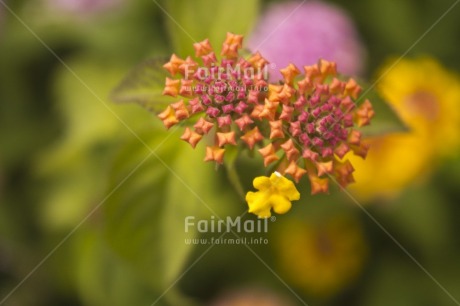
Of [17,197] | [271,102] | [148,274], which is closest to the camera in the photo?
[271,102]

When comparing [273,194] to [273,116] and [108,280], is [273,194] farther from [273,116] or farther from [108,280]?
[108,280]

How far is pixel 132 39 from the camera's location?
1074 millimetres

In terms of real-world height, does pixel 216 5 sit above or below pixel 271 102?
above

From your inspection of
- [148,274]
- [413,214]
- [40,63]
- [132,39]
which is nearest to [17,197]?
[40,63]

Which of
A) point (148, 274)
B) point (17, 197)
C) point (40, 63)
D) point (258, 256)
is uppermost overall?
point (40, 63)

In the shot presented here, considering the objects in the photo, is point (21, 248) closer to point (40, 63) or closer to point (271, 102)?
point (40, 63)

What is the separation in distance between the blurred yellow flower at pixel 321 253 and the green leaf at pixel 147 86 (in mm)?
478

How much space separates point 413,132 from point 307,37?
215mm

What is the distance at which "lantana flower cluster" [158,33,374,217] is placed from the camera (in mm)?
509

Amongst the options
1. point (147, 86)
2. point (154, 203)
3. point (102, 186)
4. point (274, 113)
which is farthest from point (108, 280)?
point (274, 113)

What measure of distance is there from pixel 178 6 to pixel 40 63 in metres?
0.51

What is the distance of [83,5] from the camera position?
40.5 inches

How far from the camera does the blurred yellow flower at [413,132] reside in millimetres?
965

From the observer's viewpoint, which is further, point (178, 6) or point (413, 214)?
point (413, 214)
